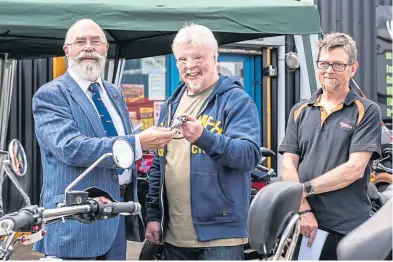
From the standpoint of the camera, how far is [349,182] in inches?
112

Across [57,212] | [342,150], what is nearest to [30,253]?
A: [342,150]

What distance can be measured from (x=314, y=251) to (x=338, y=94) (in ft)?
2.48

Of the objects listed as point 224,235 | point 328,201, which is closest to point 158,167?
point 224,235

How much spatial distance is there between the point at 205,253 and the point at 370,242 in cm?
118

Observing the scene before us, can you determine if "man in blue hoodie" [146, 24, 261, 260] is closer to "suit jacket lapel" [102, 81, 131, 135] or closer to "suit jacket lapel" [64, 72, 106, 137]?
"suit jacket lapel" [102, 81, 131, 135]

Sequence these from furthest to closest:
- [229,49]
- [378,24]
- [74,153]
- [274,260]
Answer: [378,24] → [229,49] → [74,153] → [274,260]

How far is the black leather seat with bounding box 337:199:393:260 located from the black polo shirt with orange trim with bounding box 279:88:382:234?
1088 mm

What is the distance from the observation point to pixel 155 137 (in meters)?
2.57

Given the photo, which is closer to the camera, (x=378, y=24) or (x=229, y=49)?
(x=229, y=49)

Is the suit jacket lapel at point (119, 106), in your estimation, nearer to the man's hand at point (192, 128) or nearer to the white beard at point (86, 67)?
the white beard at point (86, 67)

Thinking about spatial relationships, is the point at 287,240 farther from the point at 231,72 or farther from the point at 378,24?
the point at 378,24

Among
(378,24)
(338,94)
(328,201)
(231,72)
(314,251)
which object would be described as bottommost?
(314,251)

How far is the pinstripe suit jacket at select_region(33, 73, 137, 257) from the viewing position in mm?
2580

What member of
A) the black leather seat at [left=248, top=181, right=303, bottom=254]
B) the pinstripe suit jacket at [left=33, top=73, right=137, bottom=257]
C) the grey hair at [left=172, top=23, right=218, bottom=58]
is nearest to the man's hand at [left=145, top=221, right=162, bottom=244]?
the pinstripe suit jacket at [left=33, top=73, right=137, bottom=257]
